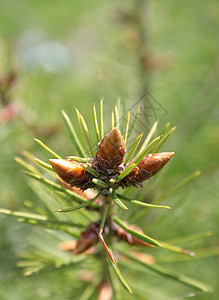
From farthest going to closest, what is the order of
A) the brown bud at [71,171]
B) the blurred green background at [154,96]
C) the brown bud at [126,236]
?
the blurred green background at [154,96], the brown bud at [126,236], the brown bud at [71,171]

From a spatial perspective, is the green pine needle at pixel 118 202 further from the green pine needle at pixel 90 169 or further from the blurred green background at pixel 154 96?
the blurred green background at pixel 154 96

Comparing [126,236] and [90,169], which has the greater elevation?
[90,169]

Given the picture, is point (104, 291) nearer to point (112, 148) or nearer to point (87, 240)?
point (87, 240)

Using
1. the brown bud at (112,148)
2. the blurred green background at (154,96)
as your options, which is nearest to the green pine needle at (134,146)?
the brown bud at (112,148)

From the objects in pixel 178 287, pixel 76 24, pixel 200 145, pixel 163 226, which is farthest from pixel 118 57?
pixel 76 24

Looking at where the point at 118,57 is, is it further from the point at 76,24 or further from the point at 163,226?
the point at 76,24

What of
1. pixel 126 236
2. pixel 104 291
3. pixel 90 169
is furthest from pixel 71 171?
pixel 104 291

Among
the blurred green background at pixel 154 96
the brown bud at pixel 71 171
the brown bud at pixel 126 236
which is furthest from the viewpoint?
the blurred green background at pixel 154 96
